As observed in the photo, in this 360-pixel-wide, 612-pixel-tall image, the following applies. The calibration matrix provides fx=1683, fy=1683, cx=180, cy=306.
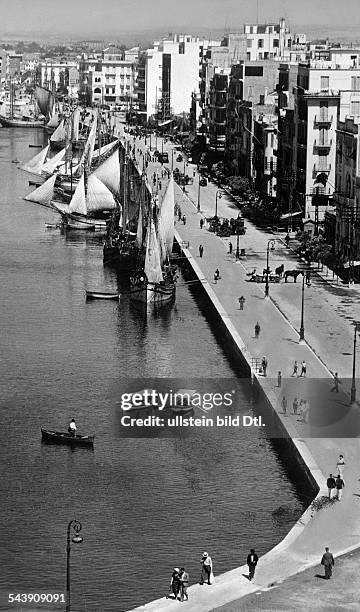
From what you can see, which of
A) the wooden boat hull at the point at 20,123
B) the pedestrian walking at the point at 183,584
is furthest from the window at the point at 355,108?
the wooden boat hull at the point at 20,123

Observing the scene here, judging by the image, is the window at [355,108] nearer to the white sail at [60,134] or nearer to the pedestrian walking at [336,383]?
the pedestrian walking at [336,383]

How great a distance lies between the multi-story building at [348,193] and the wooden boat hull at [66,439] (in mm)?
21700

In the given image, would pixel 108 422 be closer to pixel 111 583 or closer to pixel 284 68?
pixel 111 583

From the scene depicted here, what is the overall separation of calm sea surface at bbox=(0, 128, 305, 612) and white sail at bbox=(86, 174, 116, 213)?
2938cm

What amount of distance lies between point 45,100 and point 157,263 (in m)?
111

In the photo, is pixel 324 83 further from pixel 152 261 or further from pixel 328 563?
pixel 328 563

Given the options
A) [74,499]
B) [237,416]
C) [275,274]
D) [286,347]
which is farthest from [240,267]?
[74,499]

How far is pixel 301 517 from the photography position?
29703 mm

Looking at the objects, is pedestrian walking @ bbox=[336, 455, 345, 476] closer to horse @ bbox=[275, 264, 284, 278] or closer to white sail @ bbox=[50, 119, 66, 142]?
horse @ bbox=[275, 264, 284, 278]

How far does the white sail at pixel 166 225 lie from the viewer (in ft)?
197

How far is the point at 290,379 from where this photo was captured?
39031mm

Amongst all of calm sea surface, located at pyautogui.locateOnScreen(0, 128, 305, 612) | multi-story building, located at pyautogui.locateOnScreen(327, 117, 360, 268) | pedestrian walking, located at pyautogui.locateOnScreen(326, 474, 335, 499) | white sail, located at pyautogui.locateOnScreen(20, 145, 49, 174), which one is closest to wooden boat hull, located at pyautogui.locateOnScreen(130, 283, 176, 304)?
calm sea surface, located at pyautogui.locateOnScreen(0, 128, 305, 612)

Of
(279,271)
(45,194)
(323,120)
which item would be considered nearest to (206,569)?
(279,271)

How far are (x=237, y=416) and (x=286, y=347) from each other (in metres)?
5.65
